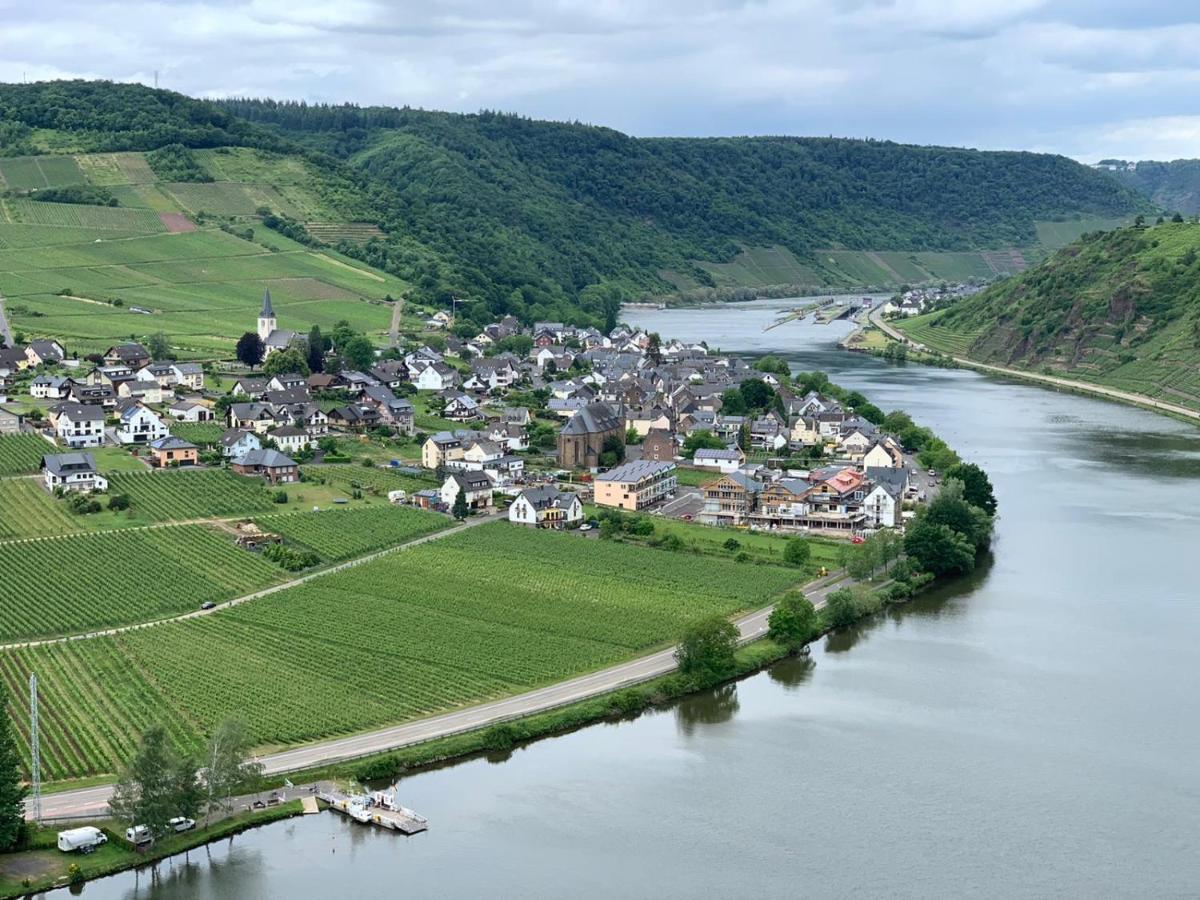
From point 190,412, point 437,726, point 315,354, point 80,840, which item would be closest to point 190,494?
point 190,412

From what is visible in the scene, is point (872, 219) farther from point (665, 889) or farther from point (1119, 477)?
point (665, 889)

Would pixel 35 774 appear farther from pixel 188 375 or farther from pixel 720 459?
pixel 188 375

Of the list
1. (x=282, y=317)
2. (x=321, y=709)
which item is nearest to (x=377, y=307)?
(x=282, y=317)

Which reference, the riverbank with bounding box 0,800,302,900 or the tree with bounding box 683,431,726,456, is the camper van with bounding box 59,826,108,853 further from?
the tree with bounding box 683,431,726,456

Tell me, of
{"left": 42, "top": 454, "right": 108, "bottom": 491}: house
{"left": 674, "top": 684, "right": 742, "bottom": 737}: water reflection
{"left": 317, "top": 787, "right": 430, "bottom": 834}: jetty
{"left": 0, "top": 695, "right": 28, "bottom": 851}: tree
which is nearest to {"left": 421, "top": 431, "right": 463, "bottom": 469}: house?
{"left": 42, "top": 454, "right": 108, "bottom": 491}: house

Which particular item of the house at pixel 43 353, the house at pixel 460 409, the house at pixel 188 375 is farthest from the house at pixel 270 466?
the house at pixel 43 353

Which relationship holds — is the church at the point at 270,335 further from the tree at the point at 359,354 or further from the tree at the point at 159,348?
the tree at the point at 159,348
